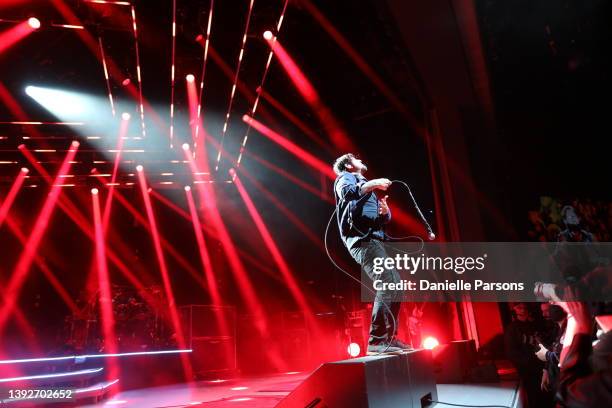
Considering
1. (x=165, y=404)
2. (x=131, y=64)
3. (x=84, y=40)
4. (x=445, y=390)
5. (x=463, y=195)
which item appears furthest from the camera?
(x=463, y=195)

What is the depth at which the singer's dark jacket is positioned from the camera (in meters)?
2.34

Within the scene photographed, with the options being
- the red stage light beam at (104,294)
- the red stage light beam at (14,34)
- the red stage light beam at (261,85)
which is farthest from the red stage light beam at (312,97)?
the red stage light beam at (104,294)

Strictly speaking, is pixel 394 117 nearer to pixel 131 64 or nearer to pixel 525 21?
pixel 525 21

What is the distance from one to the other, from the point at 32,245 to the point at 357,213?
7.81m

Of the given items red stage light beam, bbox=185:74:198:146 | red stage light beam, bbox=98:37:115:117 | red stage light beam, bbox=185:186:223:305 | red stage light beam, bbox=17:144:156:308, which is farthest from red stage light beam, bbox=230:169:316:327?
red stage light beam, bbox=98:37:115:117

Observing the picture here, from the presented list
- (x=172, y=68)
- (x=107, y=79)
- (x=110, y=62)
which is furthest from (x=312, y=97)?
(x=107, y=79)

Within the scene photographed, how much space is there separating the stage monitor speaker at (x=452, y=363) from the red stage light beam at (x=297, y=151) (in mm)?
4378

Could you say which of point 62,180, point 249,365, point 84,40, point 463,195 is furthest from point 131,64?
point 249,365

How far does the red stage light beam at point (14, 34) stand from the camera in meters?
4.40

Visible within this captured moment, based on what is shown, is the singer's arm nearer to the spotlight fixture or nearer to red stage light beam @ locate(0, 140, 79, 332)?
the spotlight fixture

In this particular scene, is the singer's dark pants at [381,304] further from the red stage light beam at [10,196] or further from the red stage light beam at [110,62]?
the red stage light beam at [10,196]

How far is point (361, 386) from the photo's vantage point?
4.96 ft

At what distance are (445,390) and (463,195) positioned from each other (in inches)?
127

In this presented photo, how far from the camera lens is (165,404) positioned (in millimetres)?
3787
